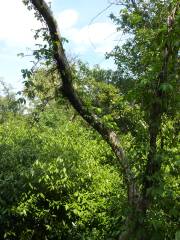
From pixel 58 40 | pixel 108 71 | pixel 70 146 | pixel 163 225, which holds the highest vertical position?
pixel 108 71

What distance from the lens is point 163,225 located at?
202 inches

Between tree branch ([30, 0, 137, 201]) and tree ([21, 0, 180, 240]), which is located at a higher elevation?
tree branch ([30, 0, 137, 201])

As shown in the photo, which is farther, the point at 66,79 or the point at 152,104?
the point at 66,79

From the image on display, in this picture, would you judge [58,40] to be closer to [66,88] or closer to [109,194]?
[66,88]

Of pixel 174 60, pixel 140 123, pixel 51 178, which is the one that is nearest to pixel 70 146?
pixel 51 178

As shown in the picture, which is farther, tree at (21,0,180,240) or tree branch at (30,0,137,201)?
tree branch at (30,0,137,201)

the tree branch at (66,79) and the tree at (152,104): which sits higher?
the tree branch at (66,79)

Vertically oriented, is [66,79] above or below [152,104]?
above

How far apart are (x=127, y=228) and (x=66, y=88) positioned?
91.6 inches

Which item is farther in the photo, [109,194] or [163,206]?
[109,194]

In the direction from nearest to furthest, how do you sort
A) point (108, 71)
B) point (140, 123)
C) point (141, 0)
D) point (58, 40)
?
point (140, 123) < point (58, 40) < point (141, 0) < point (108, 71)

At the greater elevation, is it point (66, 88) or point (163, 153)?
point (66, 88)

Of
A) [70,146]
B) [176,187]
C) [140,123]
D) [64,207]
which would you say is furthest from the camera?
[70,146]

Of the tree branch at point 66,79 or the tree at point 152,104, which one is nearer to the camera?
the tree at point 152,104
